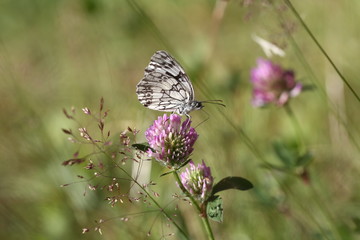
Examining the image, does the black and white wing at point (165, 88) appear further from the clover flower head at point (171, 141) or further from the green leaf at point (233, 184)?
the green leaf at point (233, 184)

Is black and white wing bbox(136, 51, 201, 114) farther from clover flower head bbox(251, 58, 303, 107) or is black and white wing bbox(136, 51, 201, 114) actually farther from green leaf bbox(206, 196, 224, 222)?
clover flower head bbox(251, 58, 303, 107)

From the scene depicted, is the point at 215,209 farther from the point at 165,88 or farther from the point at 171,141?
the point at 165,88

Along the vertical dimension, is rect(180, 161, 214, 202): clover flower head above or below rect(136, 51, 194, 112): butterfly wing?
below

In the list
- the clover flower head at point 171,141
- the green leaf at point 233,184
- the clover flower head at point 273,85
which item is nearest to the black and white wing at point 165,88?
the clover flower head at point 171,141

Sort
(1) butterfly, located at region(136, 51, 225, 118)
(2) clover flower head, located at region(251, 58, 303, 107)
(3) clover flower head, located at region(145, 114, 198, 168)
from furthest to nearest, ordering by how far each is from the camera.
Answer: (2) clover flower head, located at region(251, 58, 303, 107) < (1) butterfly, located at region(136, 51, 225, 118) < (3) clover flower head, located at region(145, 114, 198, 168)

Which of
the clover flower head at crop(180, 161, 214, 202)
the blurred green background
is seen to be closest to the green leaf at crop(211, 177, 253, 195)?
the clover flower head at crop(180, 161, 214, 202)

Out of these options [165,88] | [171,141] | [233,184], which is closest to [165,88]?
[165,88]
